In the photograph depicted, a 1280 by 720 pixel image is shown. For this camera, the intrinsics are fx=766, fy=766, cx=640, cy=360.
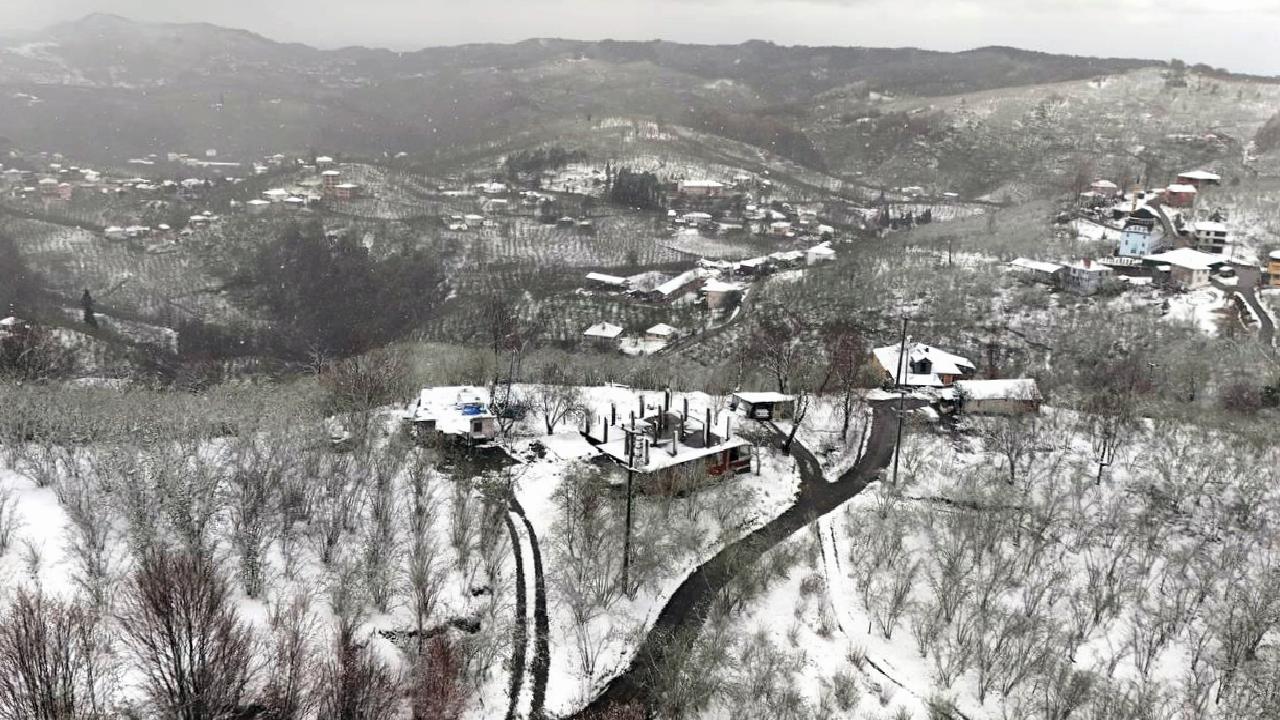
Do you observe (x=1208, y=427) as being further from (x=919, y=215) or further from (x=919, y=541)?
(x=919, y=215)

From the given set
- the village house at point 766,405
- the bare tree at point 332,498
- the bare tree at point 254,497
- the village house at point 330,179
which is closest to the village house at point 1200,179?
the village house at point 766,405

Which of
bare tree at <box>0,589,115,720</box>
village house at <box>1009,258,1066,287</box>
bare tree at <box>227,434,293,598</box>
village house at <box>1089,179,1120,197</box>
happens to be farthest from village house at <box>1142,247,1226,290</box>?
bare tree at <box>0,589,115,720</box>

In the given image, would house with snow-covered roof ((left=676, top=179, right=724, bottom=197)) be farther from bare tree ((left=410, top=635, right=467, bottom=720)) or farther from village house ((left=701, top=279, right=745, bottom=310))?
bare tree ((left=410, top=635, right=467, bottom=720))

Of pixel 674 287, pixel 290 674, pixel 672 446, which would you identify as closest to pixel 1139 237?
pixel 674 287

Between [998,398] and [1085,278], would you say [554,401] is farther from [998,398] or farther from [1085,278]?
[1085,278]

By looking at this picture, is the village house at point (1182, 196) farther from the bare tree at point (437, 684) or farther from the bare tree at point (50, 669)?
the bare tree at point (50, 669)

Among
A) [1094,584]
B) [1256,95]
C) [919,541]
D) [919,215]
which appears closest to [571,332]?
[919,541]

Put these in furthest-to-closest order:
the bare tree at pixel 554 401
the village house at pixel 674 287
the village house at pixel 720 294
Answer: the village house at pixel 674 287, the village house at pixel 720 294, the bare tree at pixel 554 401
